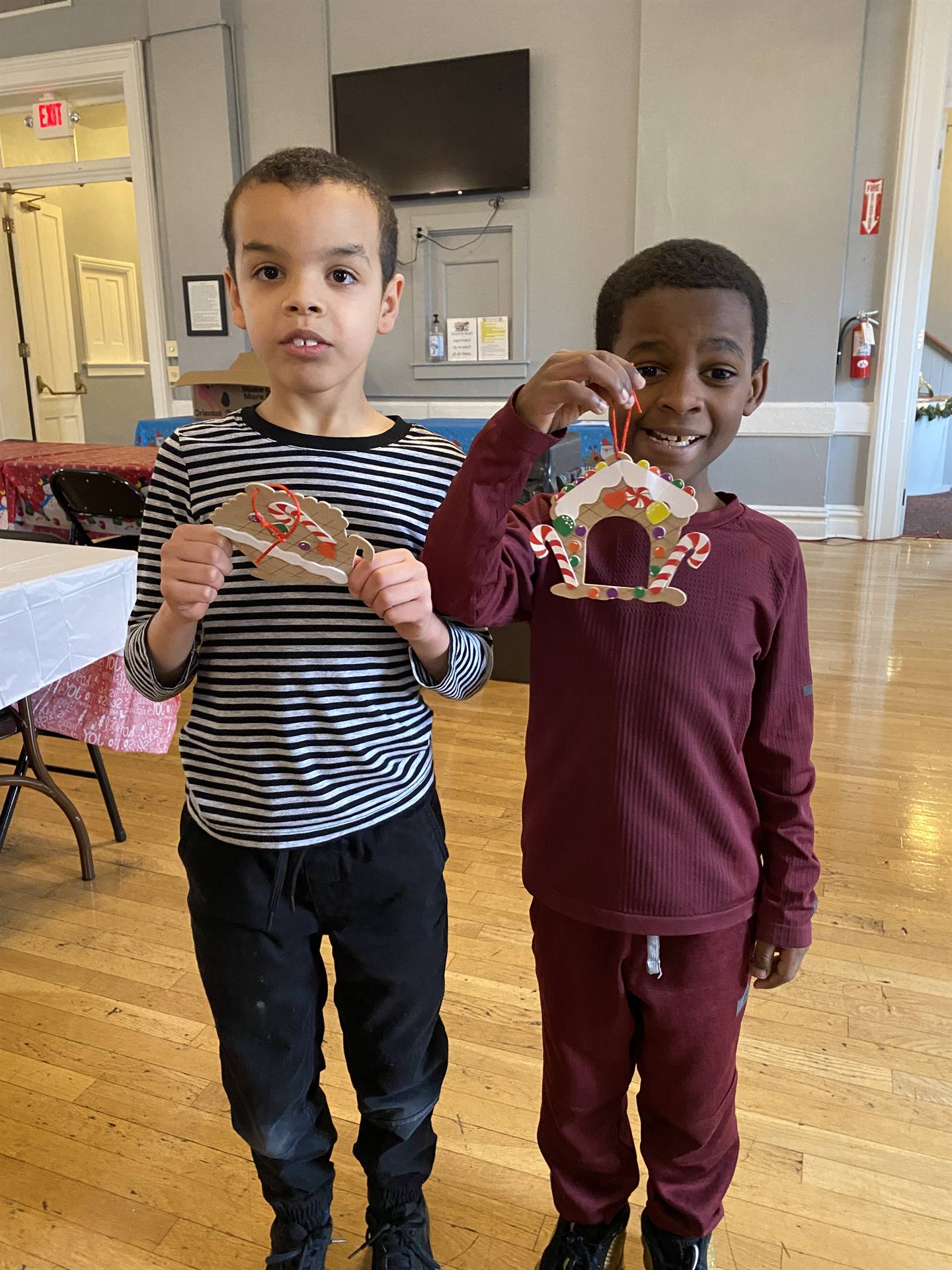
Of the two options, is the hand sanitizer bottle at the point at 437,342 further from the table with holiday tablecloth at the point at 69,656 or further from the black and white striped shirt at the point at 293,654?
the black and white striped shirt at the point at 293,654

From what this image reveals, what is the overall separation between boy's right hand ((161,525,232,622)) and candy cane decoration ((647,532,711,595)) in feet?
1.23

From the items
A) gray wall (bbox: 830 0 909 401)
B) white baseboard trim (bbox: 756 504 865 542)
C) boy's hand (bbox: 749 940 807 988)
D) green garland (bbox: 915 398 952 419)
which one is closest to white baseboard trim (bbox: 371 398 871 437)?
gray wall (bbox: 830 0 909 401)

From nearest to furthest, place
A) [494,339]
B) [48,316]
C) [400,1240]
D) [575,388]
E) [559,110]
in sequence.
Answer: [575,388] → [400,1240] → [559,110] → [494,339] → [48,316]

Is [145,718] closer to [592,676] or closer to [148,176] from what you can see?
[592,676]

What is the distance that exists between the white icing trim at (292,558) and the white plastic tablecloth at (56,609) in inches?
33.0

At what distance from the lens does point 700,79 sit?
4727 mm

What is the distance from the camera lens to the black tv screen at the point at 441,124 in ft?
16.6

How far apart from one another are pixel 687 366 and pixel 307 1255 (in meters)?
1.00

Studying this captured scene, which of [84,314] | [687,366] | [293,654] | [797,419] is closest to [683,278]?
[687,366]

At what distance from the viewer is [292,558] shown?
2.58ft

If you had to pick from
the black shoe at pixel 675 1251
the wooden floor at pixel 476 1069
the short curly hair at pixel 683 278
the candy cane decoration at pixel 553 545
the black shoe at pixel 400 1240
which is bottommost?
the wooden floor at pixel 476 1069

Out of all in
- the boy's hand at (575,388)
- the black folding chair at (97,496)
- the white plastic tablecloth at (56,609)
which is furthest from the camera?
→ the black folding chair at (97,496)

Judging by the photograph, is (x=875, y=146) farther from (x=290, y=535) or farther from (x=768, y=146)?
(x=290, y=535)

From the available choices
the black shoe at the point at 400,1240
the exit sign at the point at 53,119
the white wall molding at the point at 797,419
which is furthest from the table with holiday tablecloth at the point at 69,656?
the exit sign at the point at 53,119
